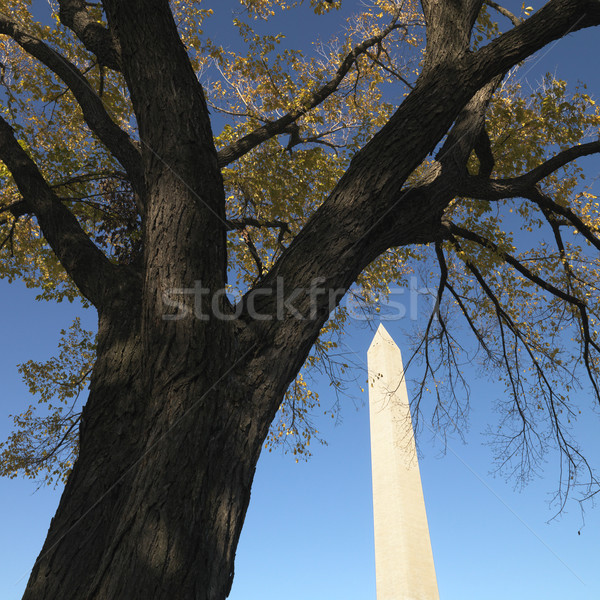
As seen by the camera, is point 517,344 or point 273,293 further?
point 517,344

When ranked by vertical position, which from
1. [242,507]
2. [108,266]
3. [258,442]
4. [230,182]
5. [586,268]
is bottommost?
[242,507]

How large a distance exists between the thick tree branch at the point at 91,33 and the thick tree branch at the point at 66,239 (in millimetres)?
1170

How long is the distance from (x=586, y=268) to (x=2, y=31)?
7.67m

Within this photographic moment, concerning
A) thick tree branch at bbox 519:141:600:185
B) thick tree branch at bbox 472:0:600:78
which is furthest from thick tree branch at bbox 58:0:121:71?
thick tree branch at bbox 519:141:600:185

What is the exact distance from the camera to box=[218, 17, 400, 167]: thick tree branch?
Answer: 5496 millimetres

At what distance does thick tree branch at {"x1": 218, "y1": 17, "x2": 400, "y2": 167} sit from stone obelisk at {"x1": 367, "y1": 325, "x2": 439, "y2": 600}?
510 centimetres

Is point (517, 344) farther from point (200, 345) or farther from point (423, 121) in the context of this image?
point (200, 345)

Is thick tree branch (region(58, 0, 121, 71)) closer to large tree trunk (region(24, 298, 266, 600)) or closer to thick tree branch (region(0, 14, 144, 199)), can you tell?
thick tree branch (region(0, 14, 144, 199))

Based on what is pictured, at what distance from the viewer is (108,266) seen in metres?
3.55

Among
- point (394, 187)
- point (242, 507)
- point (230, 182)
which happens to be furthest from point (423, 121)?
point (230, 182)

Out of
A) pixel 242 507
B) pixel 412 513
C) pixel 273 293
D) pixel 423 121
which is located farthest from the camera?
pixel 412 513

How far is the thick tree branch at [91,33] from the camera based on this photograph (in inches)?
169

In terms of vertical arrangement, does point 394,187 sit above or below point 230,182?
below

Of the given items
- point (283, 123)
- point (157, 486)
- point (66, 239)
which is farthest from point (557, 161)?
point (157, 486)
